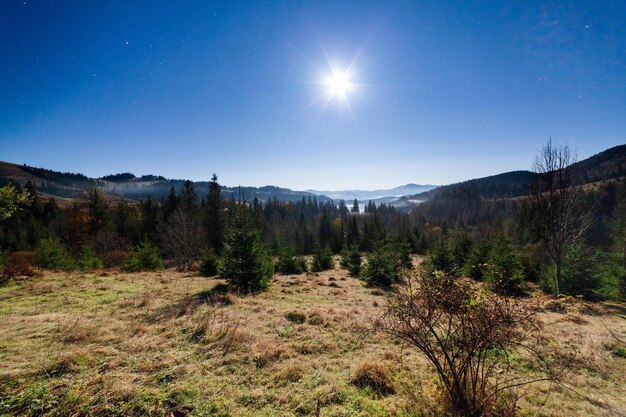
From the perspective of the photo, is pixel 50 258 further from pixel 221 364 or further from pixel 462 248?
pixel 462 248

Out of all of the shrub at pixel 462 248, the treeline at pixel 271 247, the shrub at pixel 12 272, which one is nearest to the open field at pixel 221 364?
the treeline at pixel 271 247

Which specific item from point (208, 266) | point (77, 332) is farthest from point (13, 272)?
point (77, 332)

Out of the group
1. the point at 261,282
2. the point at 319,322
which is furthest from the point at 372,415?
the point at 261,282

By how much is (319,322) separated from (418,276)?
5.93 m

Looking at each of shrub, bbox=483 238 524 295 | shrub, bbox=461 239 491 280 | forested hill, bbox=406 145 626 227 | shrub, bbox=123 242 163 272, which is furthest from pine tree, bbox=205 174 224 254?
forested hill, bbox=406 145 626 227

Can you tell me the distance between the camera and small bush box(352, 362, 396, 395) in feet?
16.1

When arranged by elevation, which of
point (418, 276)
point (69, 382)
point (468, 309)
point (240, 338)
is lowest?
point (240, 338)

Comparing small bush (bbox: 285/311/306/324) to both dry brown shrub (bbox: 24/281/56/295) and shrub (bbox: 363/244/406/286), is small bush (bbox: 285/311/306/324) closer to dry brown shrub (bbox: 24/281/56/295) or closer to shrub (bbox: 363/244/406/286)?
dry brown shrub (bbox: 24/281/56/295)

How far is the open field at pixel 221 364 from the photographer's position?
426 centimetres

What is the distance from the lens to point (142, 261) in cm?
2236

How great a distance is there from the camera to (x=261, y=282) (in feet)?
49.2

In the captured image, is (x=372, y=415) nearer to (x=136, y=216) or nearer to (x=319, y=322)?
(x=319, y=322)

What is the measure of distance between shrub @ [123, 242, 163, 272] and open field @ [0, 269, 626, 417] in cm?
1216

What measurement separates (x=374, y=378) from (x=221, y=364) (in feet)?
11.8
